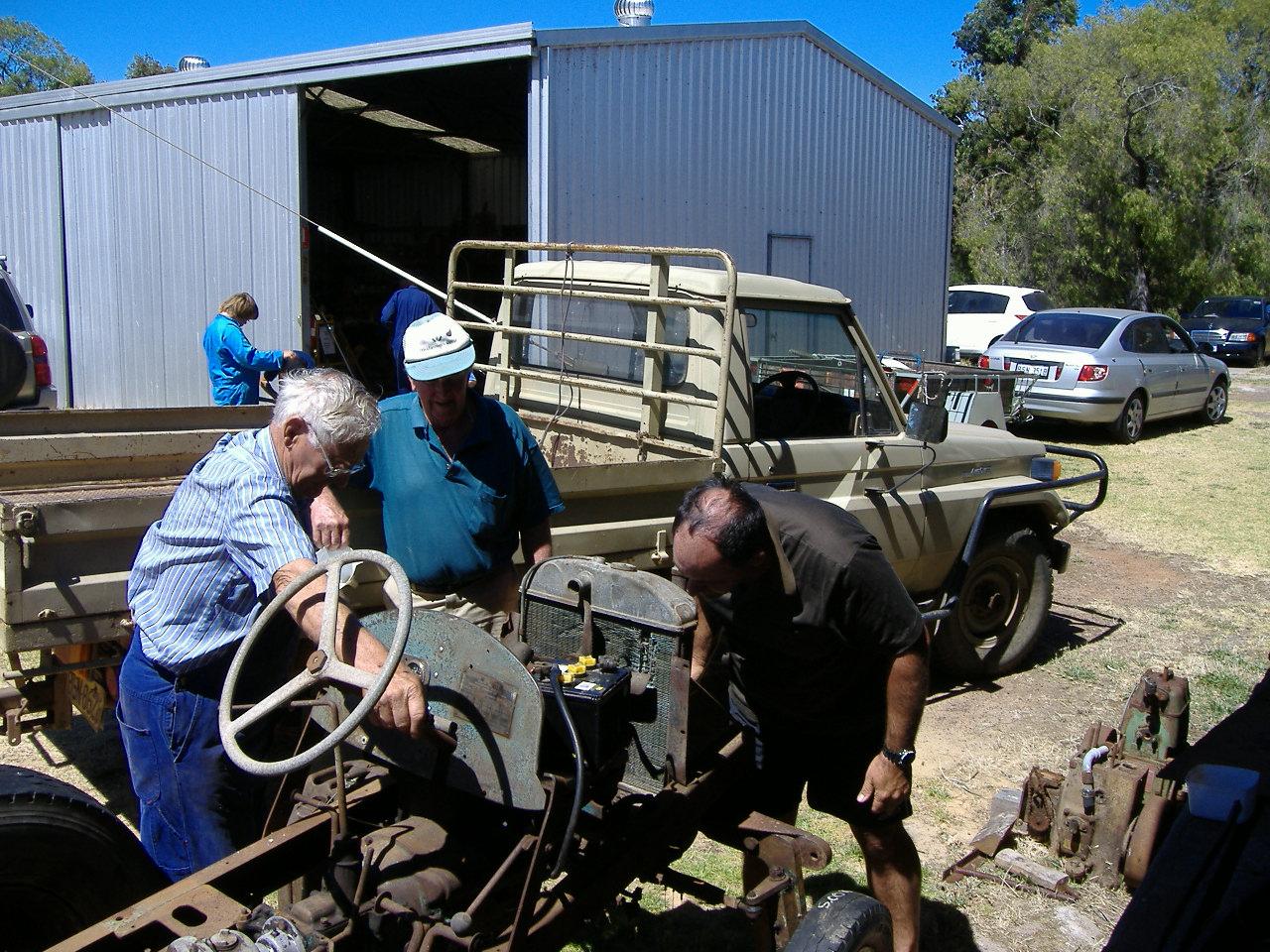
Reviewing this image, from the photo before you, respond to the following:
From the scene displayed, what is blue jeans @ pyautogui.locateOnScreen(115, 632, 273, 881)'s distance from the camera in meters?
2.64

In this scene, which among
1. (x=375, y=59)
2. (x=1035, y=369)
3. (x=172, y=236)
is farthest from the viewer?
(x=1035, y=369)

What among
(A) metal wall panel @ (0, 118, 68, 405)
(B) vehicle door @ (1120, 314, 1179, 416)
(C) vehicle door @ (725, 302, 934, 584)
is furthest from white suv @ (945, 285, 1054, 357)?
(C) vehicle door @ (725, 302, 934, 584)

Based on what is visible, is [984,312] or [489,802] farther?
[984,312]

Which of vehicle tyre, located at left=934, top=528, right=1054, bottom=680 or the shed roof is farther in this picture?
the shed roof

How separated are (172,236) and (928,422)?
358 inches

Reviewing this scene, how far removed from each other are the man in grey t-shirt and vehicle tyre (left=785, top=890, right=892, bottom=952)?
0.33m

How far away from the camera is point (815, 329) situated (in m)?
5.14

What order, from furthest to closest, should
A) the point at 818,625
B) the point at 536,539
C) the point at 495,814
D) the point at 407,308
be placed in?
1. the point at 407,308
2. the point at 536,539
3. the point at 818,625
4. the point at 495,814

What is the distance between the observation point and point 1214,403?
16.1 metres

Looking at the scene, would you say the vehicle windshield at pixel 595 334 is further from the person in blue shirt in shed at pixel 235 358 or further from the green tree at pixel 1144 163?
the green tree at pixel 1144 163

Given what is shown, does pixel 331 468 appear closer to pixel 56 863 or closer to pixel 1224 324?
pixel 56 863

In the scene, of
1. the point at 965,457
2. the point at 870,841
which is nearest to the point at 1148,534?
the point at 965,457

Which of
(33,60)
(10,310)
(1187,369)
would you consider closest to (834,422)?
(10,310)

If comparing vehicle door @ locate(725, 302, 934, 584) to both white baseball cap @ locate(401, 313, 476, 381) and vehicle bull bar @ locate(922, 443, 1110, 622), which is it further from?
white baseball cap @ locate(401, 313, 476, 381)
